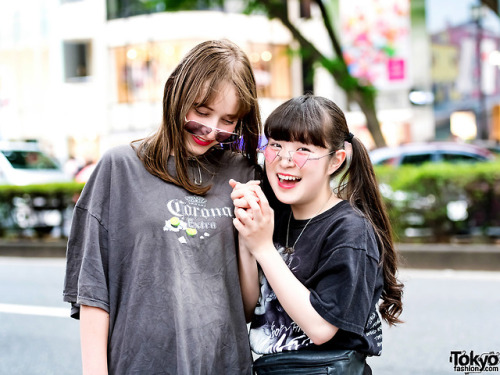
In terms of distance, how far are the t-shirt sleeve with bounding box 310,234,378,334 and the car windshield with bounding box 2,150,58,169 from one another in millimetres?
13231

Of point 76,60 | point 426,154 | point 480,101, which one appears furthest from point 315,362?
Answer: point 76,60

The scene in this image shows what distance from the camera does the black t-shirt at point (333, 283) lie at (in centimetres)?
161

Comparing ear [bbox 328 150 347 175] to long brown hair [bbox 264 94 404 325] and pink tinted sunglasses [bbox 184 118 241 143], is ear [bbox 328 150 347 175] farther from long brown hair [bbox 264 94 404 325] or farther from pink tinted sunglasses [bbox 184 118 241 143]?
pink tinted sunglasses [bbox 184 118 241 143]

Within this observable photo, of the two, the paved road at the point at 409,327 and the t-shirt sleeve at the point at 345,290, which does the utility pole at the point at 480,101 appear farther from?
the t-shirt sleeve at the point at 345,290

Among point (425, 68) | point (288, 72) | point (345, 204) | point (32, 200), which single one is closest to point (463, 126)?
point (425, 68)

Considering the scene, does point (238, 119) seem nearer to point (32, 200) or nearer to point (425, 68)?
point (32, 200)

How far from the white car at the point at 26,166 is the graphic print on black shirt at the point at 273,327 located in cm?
1205

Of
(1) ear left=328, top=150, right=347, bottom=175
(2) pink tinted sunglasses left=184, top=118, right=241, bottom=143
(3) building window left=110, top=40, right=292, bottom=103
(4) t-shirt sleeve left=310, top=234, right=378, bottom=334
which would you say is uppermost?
(3) building window left=110, top=40, right=292, bottom=103

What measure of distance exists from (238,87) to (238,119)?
130 mm

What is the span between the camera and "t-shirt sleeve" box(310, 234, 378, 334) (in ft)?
5.25

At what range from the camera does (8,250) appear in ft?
34.3

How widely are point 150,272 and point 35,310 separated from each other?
5.36 m

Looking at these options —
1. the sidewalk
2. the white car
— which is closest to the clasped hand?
the sidewalk

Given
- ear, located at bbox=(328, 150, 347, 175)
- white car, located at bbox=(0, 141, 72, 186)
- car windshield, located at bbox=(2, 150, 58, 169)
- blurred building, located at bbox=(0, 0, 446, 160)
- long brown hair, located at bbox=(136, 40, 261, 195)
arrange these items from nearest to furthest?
long brown hair, located at bbox=(136, 40, 261, 195)
ear, located at bbox=(328, 150, 347, 175)
white car, located at bbox=(0, 141, 72, 186)
car windshield, located at bbox=(2, 150, 58, 169)
blurred building, located at bbox=(0, 0, 446, 160)
